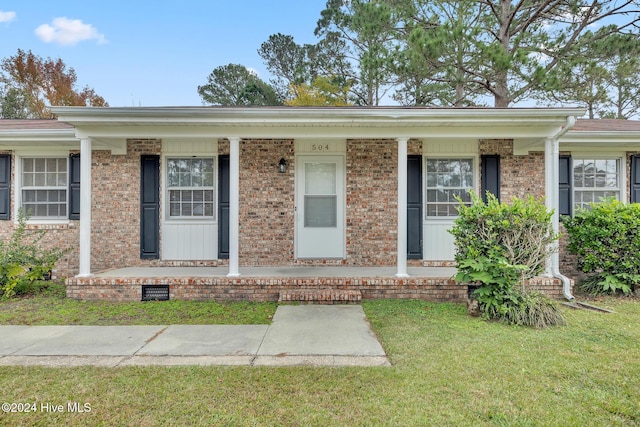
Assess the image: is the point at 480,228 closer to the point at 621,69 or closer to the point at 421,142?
the point at 421,142

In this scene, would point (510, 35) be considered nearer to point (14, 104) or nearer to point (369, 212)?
point (369, 212)

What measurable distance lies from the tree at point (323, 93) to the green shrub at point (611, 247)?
12.1 m

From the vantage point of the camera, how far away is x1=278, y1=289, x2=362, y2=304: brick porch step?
197 inches

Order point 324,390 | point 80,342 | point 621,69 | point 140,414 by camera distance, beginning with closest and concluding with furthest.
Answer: point 140,414 < point 324,390 < point 80,342 < point 621,69

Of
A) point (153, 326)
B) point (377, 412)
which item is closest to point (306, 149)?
point (153, 326)

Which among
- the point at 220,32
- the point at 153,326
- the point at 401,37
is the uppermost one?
the point at 220,32

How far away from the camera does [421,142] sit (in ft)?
21.0

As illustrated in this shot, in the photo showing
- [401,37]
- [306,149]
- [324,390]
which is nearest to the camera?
[324,390]

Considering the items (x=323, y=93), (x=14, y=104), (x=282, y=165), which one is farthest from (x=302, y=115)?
(x=14, y=104)

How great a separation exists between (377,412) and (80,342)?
3.15 m

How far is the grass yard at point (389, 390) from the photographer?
226 cm

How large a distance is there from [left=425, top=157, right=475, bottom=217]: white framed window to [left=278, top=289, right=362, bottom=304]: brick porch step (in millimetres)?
2439

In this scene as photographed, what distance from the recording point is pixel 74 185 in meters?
6.43

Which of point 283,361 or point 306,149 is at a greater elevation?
point 306,149
